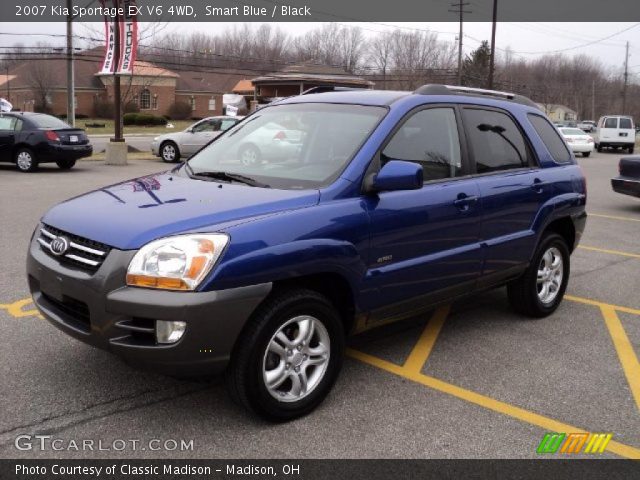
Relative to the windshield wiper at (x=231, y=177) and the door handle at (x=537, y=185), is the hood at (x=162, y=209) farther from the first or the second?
the door handle at (x=537, y=185)

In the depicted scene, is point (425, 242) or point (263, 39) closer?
point (425, 242)

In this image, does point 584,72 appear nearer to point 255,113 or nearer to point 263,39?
point 263,39

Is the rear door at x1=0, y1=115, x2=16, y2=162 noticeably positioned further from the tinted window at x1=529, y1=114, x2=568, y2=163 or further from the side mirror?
the side mirror

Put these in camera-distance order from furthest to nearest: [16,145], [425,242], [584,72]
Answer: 1. [584,72]
2. [16,145]
3. [425,242]

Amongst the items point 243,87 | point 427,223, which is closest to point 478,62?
point 243,87

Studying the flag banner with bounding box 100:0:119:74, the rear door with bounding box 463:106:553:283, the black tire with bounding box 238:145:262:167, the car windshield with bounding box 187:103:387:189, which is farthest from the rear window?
the flag banner with bounding box 100:0:119:74

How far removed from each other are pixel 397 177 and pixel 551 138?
262 cm

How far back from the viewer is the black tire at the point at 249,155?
Answer: 421 centimetres

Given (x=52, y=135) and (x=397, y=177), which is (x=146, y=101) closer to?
(x=52, y=135)

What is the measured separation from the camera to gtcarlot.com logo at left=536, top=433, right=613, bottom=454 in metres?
3.27

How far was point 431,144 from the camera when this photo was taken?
4.32 m

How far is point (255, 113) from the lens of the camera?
16.1ft
